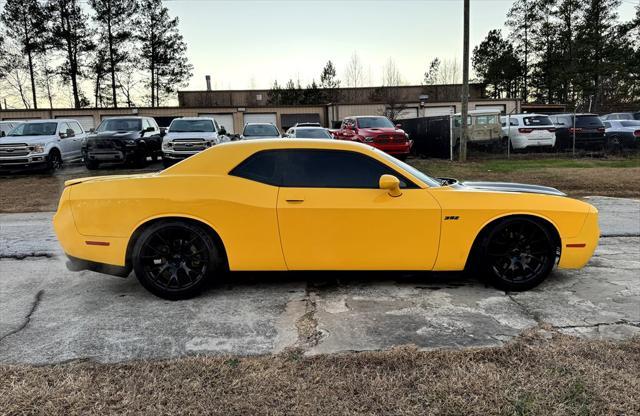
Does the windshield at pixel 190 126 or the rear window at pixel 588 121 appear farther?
the rear window at pixel 588 121

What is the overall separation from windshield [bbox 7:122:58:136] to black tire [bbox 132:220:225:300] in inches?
548

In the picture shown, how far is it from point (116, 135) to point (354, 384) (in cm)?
1434

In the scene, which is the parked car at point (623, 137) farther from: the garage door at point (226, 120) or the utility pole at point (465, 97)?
the garage door at point (226, 120)

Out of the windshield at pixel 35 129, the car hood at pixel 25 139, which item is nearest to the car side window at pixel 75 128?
the windshield at pixel 35 129

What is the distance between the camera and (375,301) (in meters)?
4.12

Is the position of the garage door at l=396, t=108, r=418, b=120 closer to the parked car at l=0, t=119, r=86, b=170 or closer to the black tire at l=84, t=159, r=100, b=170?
the parked car at l=0, t=119, r=86, b=170

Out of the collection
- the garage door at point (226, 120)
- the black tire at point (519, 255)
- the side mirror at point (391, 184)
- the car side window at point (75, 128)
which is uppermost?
the garage door at point (226, 120)

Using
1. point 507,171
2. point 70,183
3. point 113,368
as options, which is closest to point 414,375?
point 113,368

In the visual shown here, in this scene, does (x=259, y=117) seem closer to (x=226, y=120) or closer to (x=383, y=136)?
(x=226, y=120)

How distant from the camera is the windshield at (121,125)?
1599 cm

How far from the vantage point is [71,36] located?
40.9 meters

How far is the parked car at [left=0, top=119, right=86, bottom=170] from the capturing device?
48.1 feet

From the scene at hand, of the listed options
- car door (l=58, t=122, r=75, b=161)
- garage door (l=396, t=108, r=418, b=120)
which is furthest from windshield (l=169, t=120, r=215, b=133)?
garage door (l=396, t=108, r=418, b=120)

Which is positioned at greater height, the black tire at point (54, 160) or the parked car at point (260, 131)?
the parked car at point (260, 131)
